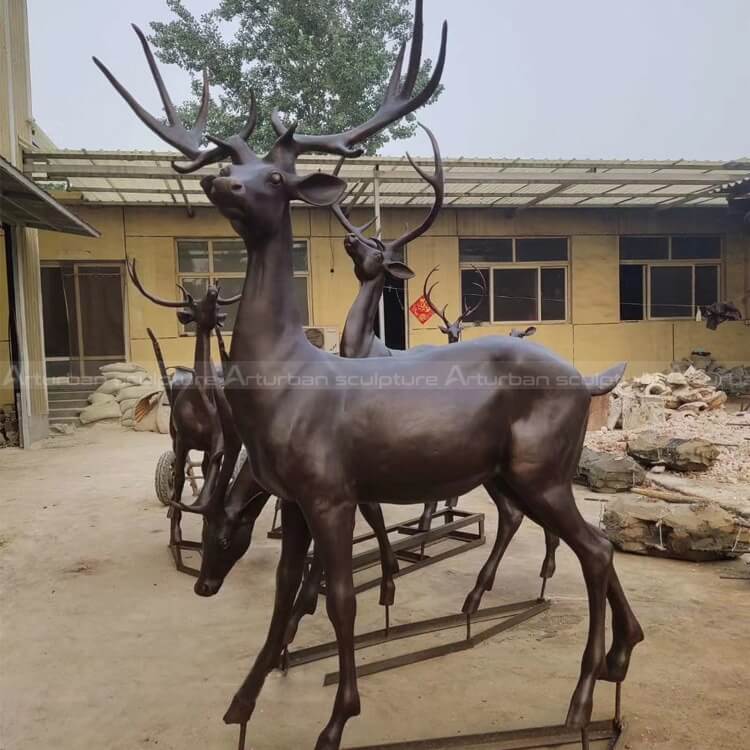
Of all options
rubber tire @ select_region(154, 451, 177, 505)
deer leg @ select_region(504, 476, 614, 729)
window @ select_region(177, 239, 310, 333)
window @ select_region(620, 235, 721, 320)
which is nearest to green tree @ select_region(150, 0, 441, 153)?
window @ select_region(177, 239, 310, 333)

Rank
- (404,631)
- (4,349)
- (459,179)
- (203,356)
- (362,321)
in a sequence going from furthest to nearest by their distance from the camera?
(4,349)
(459,179)
(203,356)
(362,321)
(404,631)

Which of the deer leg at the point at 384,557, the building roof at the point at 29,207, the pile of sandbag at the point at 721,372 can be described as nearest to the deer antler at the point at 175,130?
the deer leg at the point at 384,557

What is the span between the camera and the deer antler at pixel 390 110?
1.82 metres

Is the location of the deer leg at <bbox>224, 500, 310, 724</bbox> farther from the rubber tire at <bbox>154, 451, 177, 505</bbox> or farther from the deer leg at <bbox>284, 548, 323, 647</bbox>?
the rubber tire at <bbox>154, 451, 177, 505</bbox>

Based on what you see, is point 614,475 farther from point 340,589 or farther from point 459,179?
point 459,179

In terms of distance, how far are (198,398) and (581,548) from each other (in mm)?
2556

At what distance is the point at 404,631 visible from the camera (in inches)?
115

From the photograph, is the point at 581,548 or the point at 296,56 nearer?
the point at 581,548

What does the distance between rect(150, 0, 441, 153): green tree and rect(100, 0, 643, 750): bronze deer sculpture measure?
10408mm

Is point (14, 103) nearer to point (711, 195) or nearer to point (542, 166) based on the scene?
point (542, 166)

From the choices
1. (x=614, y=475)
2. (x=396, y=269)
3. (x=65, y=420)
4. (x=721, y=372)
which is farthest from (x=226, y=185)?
(x=721, y=372)

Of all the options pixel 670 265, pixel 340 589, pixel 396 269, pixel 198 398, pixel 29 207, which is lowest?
pixel 340 589

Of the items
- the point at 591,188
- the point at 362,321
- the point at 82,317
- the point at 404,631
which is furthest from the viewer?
the point at 82,317

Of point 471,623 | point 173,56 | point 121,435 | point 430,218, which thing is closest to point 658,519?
point 471,623
